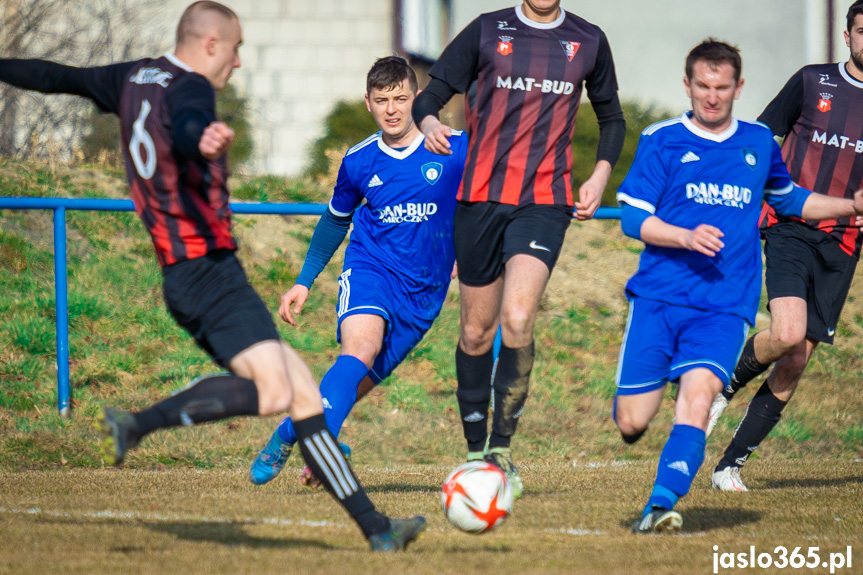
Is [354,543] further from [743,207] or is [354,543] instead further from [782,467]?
[782,467]

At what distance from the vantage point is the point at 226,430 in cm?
752

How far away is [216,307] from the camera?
365 cm

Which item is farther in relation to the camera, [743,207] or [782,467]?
[782,467]

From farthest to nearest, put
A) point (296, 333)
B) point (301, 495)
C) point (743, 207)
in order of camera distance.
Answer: point (296, 333) < point (301, 495) < point (743, 207)

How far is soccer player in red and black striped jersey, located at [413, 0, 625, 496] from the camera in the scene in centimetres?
492

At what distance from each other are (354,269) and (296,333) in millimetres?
4099

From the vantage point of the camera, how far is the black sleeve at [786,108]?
5543 mm

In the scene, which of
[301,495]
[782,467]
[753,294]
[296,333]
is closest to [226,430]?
[296,333]

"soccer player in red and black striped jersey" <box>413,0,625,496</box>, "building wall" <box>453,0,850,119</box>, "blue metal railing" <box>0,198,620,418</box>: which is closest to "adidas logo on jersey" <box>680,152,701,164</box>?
"soccer player in red and black striped jersey" <box>413,0,625,496</box>

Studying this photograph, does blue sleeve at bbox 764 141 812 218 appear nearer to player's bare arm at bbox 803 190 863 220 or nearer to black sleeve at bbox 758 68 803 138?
player's bare arm at bbox 803 190 863 220

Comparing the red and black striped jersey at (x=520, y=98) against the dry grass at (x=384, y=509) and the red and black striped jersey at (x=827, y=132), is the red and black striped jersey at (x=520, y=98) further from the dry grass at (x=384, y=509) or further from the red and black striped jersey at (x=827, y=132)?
the dry grass at (x=384, y=509)

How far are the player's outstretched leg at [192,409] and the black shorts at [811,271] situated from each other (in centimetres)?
309

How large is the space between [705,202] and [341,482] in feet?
6.43

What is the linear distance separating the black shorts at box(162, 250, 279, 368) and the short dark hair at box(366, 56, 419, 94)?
1858 mm
